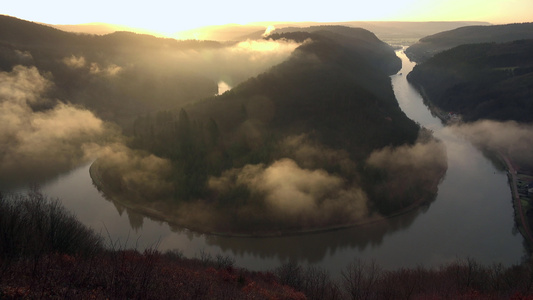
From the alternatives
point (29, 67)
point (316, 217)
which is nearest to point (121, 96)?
point (29, 67)

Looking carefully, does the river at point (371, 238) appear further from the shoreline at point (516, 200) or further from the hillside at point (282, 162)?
the hillside at point (282, 162)

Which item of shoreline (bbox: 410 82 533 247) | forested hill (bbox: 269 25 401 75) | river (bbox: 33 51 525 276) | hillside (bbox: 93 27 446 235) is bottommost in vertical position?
river (bbox: 33 51 525 276)

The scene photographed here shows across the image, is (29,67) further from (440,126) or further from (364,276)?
(440,126)

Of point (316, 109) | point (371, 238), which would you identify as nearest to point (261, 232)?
point (371, 238)

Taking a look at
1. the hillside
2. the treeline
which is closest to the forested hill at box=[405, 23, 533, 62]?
the treeline

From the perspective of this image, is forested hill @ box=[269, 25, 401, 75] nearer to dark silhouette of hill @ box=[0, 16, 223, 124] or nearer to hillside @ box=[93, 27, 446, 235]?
dark silhouette of hill @ box=[0, 16, 223, 124]

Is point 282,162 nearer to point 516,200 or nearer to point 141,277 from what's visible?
point 516,200
